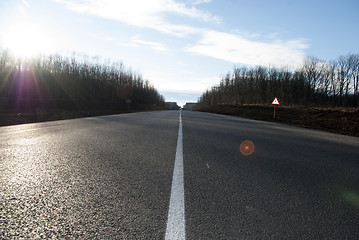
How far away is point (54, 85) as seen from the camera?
5725 centimetres

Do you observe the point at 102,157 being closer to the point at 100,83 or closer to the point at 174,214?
Result: the point at 174,214

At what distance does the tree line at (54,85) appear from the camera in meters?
45.3

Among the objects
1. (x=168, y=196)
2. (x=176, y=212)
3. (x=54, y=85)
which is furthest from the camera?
(x=54, y=85)

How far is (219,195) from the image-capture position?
2512mm

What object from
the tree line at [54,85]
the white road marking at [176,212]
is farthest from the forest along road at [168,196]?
the tree line at [54,85]

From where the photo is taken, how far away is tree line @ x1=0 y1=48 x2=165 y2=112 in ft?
149

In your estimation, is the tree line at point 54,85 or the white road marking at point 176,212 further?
the tree line at point 54,85

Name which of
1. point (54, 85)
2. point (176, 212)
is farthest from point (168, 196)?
Answer: point (54, 85)

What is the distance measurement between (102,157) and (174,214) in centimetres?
259

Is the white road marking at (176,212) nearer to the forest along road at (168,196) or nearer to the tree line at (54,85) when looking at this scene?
the forest along road at (168,196)

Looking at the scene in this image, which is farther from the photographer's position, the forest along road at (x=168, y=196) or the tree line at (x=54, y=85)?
the tree line at (x=54, y=85)

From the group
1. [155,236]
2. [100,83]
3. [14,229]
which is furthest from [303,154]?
[100,83]

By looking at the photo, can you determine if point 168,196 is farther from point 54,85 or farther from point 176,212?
point 54,85

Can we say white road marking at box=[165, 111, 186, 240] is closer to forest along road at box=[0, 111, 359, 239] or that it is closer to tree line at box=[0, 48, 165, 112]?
forest along road at box=[0, 111, 359, 239]
